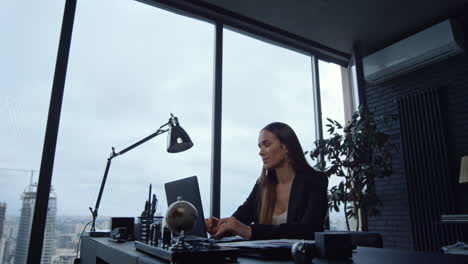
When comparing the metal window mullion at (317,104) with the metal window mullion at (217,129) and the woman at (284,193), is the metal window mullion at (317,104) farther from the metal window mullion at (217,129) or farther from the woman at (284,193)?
the woman at (284,193)

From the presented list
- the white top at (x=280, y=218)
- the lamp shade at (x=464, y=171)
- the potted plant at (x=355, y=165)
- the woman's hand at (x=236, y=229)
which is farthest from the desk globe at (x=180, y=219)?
the lamp shade at (x=464, y=171)

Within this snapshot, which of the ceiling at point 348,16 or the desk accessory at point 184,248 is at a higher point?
the ceiling at point 348,16

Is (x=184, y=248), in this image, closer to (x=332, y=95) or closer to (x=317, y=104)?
(x=317, y=104)

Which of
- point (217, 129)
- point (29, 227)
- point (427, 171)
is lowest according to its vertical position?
point (29, 227)

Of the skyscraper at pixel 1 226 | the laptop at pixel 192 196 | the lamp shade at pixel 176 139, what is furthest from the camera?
the skyscraper at pixel 1 226

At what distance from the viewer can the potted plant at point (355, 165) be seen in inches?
131

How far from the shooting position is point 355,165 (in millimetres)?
3387

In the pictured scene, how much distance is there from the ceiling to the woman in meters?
2.01

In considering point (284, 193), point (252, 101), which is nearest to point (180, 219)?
point (284, 193)

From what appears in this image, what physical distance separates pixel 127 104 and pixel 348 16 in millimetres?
2587

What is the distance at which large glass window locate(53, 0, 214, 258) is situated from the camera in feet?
8.40

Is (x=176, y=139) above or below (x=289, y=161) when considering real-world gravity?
above

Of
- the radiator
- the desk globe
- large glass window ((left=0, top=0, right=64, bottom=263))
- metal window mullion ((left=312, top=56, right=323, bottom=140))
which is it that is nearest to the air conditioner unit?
the radiator

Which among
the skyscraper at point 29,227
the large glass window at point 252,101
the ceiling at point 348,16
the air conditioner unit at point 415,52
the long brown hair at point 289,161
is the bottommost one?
the skyscraper at point 29,227
